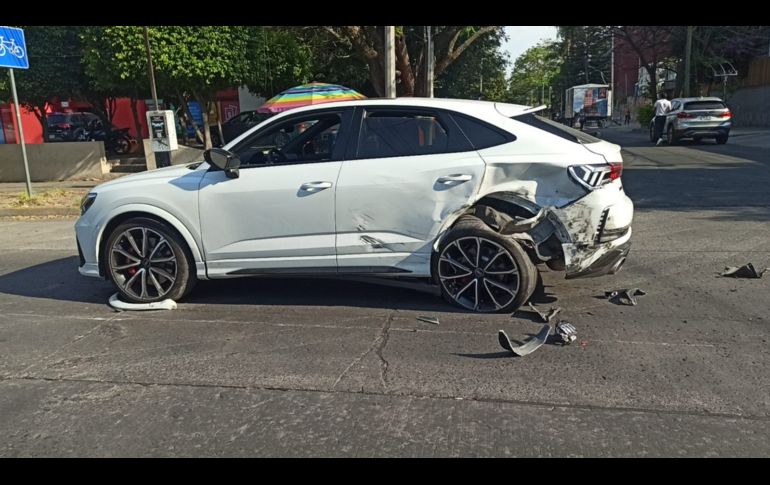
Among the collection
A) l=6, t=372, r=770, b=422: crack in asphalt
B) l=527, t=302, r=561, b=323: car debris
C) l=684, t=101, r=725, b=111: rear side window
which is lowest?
l=6, t=372, r=770, b=422: crack in asphalt

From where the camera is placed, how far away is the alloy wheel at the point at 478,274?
4.74m

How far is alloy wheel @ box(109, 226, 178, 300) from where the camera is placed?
5.23 metres

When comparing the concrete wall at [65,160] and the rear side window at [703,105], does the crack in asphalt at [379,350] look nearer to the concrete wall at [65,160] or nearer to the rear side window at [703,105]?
the concrete wall at [65,160]

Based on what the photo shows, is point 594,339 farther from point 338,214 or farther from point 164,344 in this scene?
point 164,344

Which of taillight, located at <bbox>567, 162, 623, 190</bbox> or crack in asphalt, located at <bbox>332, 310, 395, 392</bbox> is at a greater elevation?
taillight, located at <bbox>567, 162, 623, 190</bbox>

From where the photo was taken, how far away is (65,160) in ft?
57.4

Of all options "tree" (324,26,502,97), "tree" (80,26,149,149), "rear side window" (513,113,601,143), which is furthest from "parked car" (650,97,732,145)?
"rear side window" (513,113,601,143)

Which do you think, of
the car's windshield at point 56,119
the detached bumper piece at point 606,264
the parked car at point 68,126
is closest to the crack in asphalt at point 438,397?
the detached bumper piece at point 606,264

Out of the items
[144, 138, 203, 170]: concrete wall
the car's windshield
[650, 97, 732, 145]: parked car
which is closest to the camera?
[144, 138, 203, 170]: concrete wall

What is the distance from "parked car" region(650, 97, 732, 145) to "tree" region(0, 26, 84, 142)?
2162 cm

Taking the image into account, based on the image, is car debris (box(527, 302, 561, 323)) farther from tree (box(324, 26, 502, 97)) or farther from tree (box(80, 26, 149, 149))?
tree (box(80, 26, 149, 149))

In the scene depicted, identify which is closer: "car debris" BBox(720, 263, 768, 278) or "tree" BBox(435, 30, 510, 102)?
"car debris" BBox(720, 263, 768, 278)

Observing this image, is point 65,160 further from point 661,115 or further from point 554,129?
point 661,115

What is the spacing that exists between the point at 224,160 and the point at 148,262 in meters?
1.21
